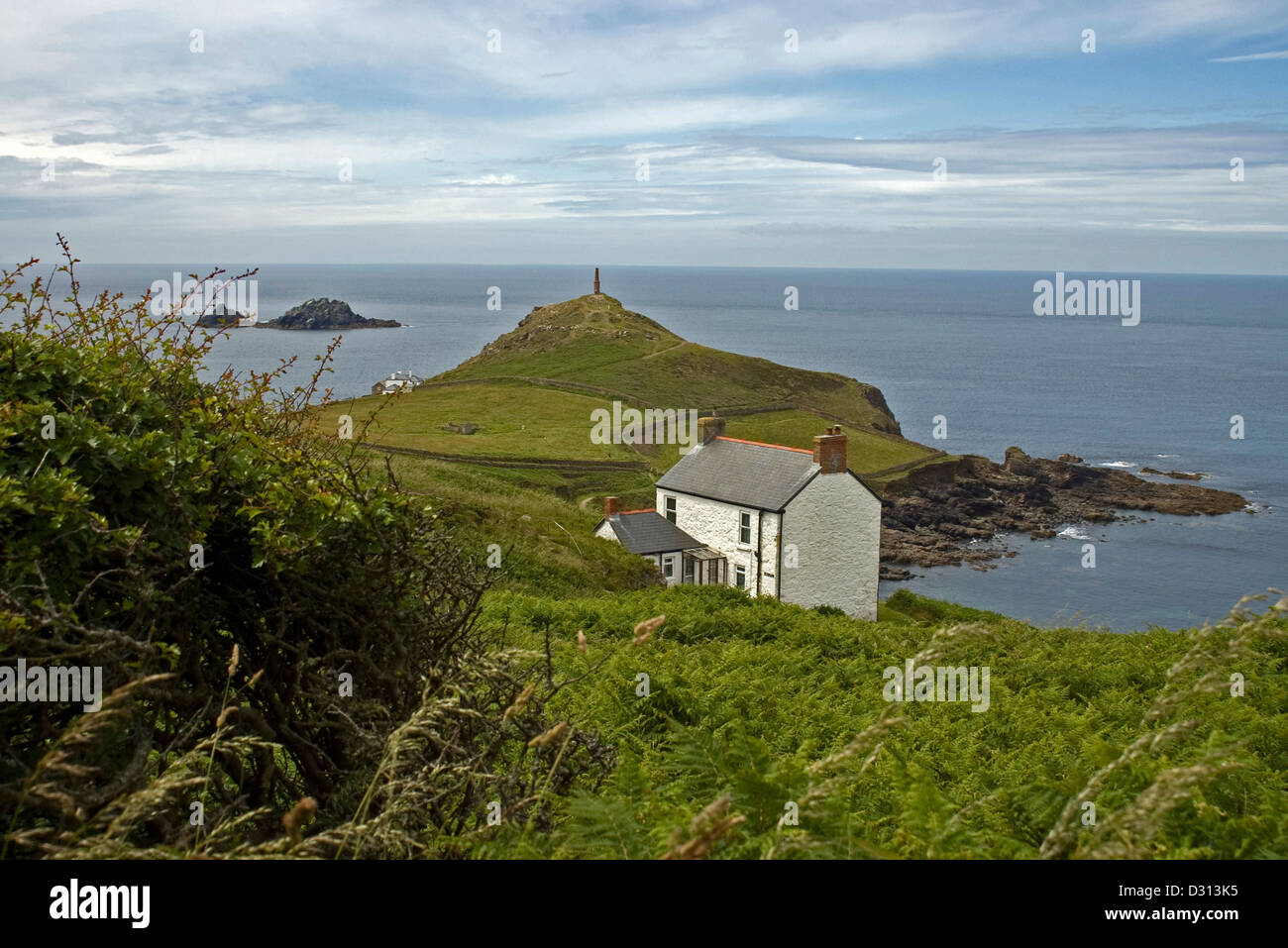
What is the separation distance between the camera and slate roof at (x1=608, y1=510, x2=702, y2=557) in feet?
144

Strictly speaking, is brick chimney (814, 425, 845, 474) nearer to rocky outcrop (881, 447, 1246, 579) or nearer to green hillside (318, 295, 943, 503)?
green hillside (318, 295, 943, 503)

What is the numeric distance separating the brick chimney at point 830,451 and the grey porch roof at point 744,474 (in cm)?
51

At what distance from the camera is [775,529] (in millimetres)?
42219

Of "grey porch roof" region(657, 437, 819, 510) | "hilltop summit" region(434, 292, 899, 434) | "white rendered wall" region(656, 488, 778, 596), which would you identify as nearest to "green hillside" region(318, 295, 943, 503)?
"hilltop summit" region(434, 292, 899, 434)

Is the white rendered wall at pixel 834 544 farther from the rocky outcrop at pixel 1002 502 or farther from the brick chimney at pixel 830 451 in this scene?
the rocky outcrop at pixel 1002 502

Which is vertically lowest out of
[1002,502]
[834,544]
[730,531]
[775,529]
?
[1002,502]

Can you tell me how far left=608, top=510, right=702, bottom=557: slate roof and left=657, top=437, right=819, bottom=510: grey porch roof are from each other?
203 centimetres

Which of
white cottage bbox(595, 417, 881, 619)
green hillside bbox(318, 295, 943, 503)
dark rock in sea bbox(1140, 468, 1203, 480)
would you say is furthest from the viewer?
dark rock in sea bbox(1140, 468, 1203, 480)

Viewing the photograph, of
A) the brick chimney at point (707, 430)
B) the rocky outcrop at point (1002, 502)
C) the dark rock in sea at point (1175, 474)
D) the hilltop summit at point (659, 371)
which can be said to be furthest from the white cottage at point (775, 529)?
the dark rock in sea at point (1175, 474)

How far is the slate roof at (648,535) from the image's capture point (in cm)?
4397

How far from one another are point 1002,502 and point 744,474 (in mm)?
63002

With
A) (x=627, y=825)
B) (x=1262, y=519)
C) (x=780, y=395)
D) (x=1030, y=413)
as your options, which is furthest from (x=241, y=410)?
(x=1030, y=413)

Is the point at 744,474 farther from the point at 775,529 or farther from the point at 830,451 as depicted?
the point at 830,451

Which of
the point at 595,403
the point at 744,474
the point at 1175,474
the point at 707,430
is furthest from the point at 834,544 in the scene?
the point at 1175,474
